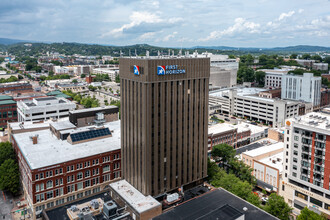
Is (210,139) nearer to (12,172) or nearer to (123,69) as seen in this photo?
(123,69)

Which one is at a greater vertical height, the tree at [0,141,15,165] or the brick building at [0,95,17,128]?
the brick building at [0,95,17,128]

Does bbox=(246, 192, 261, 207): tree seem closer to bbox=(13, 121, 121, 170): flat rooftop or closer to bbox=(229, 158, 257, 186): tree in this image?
bbox=(229, 158, 257, 186): tree

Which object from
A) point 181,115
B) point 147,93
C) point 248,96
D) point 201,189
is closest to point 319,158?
point 201,189

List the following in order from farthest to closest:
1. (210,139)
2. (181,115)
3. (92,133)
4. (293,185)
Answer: (210,139) → (92,133) → (293,185) → (181,115)

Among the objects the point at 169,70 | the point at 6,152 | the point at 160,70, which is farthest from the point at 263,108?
the point at 6,152

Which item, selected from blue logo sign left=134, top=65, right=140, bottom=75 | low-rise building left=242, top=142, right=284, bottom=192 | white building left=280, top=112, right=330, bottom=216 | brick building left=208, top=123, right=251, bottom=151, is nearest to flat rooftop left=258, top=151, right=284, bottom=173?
low-rise building left=242, top=142, right=284, bottom=192

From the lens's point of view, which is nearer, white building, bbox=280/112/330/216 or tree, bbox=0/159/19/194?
white building, bbox=280/112/330/216
